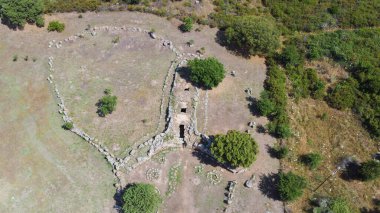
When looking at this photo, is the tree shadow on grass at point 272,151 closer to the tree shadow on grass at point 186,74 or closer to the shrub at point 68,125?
the tree shadow on grass at point 186,74

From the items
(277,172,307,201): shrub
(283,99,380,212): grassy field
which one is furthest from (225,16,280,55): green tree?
(277,172,307,201): shrub

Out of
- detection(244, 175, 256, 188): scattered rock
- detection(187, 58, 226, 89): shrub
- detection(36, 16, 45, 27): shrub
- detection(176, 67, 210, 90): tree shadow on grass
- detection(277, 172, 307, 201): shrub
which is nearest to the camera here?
detection(277, 172, 307, 201): shrub

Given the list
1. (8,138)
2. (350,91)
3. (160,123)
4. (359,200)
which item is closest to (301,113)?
(350,91)

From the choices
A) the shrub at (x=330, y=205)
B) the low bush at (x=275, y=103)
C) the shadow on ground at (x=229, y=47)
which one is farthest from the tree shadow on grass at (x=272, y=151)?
the shadow on ground at (x=229, y=47)

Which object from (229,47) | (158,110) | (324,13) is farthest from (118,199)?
(324,13)

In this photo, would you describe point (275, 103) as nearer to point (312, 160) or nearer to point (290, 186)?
point (312, 160)

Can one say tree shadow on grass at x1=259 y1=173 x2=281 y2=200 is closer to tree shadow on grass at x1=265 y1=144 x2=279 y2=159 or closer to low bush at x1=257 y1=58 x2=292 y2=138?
tree shadow on grass at x1=265 y1=144 x2=279 y2=159
